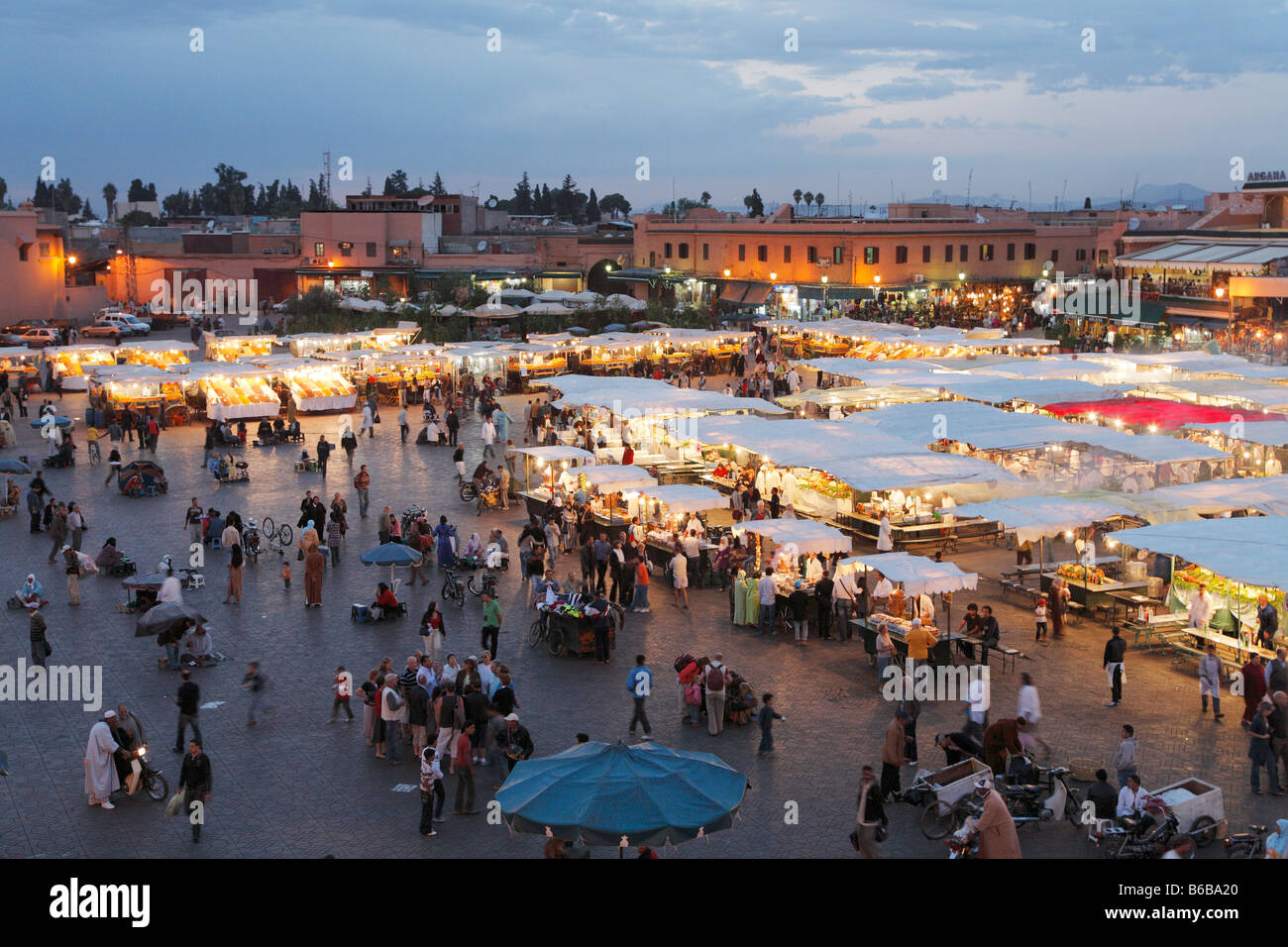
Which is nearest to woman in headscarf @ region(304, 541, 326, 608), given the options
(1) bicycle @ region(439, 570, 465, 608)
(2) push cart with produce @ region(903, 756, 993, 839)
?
(1) bicycle @ region(439, 570, 465, 608)

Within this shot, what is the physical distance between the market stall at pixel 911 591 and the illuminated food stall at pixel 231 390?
22084 millimetres

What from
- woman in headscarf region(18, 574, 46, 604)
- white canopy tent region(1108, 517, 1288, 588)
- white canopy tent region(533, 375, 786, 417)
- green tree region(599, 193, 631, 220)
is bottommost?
woman in headscarf region(18, 574, 46, 604)

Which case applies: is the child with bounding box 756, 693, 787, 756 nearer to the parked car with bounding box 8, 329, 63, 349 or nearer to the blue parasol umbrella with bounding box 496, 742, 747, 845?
the blue parasol umbrella with bounding box 496, 742, 747, 845

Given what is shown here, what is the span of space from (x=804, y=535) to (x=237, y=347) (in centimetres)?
3144

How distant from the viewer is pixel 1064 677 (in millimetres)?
14883

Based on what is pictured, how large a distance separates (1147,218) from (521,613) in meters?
62.2

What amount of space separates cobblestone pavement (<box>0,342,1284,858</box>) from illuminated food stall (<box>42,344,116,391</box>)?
2178cm

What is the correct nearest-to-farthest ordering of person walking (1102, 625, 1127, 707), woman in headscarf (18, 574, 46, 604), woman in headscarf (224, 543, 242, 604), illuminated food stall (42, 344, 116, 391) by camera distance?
person walking (1102, 625, 1127, 707), woman in headscarf (18, 574, 46, 604), woman in headscarf (224, 543, 242, 604), illuminated food stall (42, 344, 116, 391)

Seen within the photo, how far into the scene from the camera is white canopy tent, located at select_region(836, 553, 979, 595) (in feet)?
51.0

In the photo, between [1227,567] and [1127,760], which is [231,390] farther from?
[1127,760]

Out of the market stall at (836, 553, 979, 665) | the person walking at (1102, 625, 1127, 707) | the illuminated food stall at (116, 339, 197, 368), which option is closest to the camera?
the person walking at (1102, 625, 1127, 707)

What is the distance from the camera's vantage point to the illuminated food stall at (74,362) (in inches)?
1620

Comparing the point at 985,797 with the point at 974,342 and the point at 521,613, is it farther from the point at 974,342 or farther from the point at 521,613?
the point at 974,342

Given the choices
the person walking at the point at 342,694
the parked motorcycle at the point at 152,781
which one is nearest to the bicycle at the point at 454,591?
the person walking at the point at 342,694
